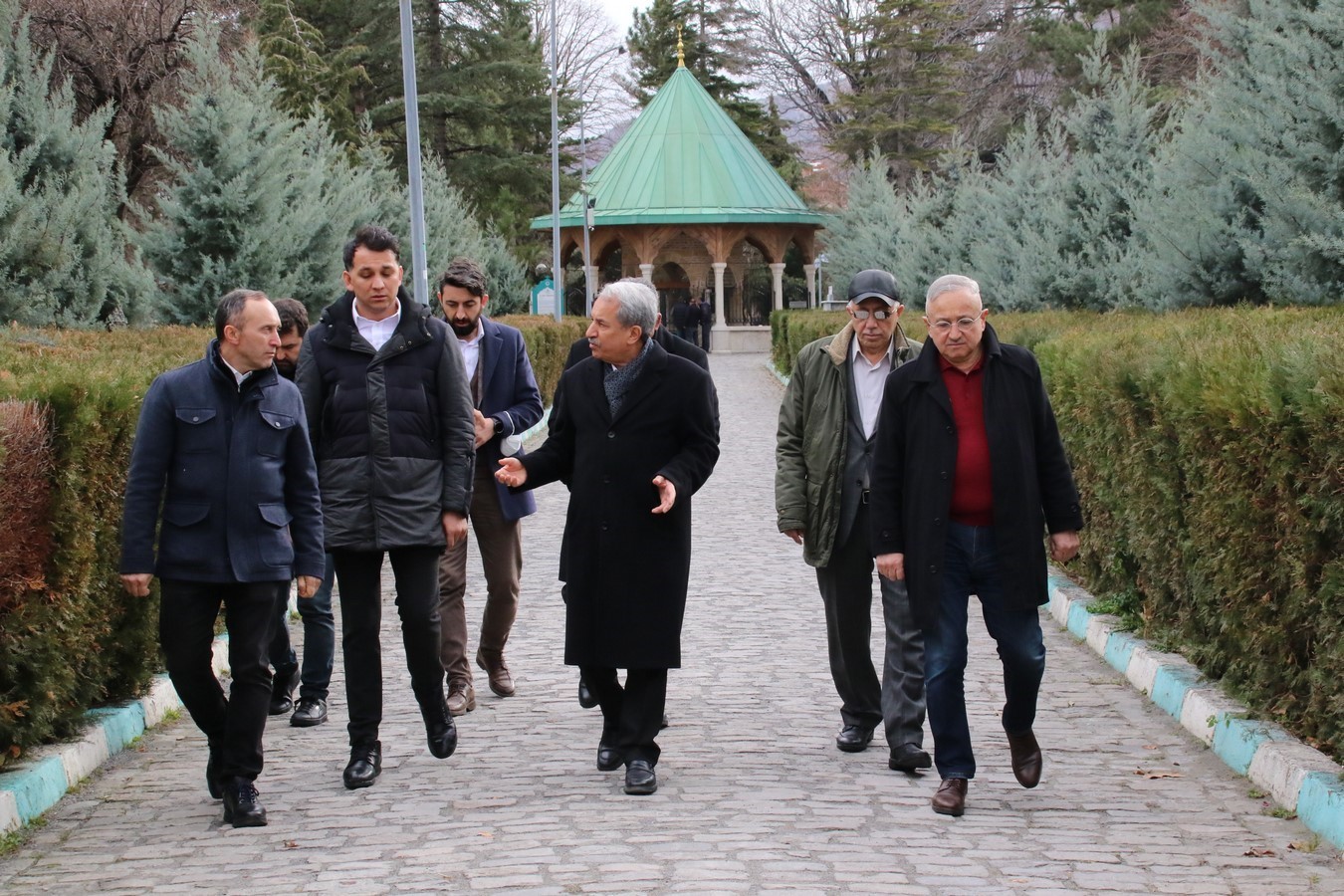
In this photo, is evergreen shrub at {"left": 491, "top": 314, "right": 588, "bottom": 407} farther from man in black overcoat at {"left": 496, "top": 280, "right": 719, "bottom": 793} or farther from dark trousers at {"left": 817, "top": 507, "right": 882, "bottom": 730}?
man in black overcoat at {"left": 496, "top": 280, "right": 719, "bottom": 793}

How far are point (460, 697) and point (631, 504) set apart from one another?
1698mm

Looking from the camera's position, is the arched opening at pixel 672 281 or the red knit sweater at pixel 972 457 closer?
the red knit sweater at pixel 972 457

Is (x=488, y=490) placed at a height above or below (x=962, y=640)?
above

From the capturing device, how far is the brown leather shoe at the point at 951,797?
555 cm

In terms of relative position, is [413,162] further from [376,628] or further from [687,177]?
[687,177]

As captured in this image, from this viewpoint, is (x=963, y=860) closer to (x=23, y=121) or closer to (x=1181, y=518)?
(x=1181, y=518)

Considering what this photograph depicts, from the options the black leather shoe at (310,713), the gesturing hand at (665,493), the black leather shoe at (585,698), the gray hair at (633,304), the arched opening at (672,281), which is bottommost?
the black leather shoe at (310,713)

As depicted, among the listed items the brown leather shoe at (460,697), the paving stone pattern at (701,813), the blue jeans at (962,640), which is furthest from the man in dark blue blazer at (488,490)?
the blue jeans at (962,640)

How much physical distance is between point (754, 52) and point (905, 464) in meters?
52.6

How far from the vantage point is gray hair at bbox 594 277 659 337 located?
239 inches

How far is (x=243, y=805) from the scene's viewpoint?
5.53 m

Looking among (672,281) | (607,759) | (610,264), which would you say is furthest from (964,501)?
(610,264)

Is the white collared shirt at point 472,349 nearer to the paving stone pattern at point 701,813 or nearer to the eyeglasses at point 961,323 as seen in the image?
the paving stone pattern at point 701,813

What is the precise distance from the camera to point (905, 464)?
572cm
